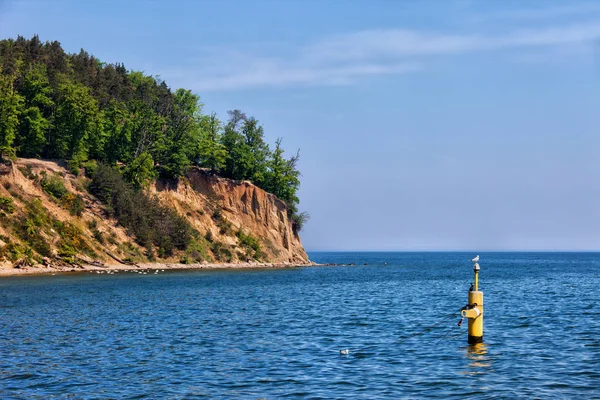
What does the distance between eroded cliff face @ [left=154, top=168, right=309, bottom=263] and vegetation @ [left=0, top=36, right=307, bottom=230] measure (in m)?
3.59

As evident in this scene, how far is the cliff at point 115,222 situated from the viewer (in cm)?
8388

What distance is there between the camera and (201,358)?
27828mm

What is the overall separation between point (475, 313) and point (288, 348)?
802 centimetres

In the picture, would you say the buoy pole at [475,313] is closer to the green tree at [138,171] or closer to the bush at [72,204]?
the bush at [72,204]

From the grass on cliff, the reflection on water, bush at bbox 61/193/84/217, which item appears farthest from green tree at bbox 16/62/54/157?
the reflection on water

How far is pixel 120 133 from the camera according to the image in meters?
115

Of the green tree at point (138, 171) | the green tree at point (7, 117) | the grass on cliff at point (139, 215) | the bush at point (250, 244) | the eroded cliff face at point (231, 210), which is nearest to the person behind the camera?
the green tree at point (7, 117)

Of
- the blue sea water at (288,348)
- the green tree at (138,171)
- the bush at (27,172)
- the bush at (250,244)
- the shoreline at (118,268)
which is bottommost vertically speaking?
the blue sea water at (288,348)

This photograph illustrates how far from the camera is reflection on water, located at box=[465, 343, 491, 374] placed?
25.2 metres

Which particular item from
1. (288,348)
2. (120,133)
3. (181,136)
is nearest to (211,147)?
(181,136)

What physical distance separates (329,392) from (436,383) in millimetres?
3734

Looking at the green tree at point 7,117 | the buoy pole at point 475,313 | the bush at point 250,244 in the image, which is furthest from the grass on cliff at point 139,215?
the buoy pole at point 475,313

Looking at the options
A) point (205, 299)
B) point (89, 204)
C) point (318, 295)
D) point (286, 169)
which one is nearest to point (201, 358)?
point (205, 299)

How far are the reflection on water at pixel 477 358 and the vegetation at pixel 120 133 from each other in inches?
3013
